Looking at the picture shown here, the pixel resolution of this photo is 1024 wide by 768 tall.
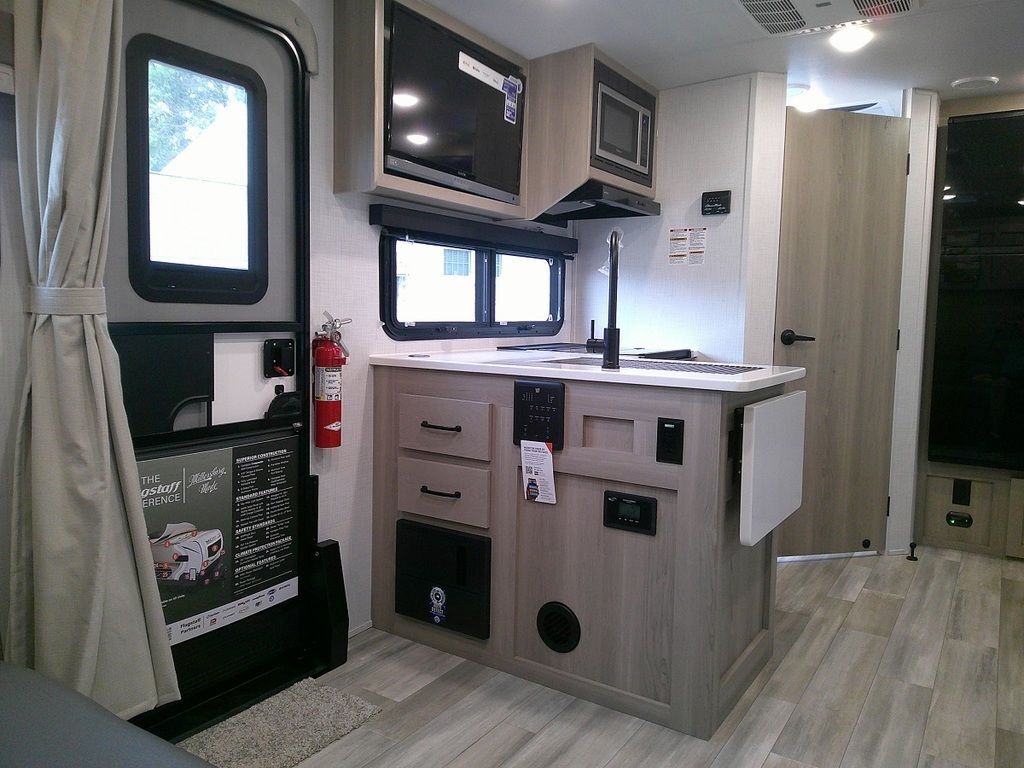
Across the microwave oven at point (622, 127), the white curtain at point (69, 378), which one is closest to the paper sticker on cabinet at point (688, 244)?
the microwave oven at point (622, 127)

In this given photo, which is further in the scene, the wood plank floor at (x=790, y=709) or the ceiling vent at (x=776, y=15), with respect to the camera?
the ceiling vent at (x=776, y=15)

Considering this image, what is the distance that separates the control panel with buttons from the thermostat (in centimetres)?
167

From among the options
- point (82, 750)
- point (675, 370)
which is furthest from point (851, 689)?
A: point (82, 750)

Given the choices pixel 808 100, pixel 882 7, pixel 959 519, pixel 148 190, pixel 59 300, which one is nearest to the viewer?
pixel 59 300

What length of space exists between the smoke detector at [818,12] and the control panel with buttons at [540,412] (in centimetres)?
155

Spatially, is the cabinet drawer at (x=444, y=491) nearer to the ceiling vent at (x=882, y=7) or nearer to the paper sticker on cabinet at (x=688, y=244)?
the paper sticker on cabinet at (x=688, y=244)

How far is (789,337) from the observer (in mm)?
3408

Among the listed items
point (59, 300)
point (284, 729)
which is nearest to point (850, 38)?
point (59, 300)

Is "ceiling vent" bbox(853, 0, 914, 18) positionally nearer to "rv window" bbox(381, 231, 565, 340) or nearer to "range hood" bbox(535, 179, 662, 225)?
"range hood" bbox(535, 179, 662, 225)

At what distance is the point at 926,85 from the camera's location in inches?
135

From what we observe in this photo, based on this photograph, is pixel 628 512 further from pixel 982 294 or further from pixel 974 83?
pixel 974 83

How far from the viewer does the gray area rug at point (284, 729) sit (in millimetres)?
1848

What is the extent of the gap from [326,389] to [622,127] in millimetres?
1818

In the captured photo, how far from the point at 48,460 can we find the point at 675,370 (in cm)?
163
